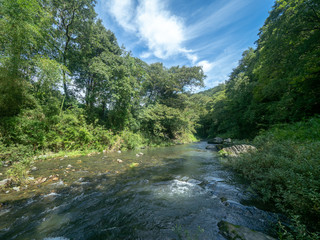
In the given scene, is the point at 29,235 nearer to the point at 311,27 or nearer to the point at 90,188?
the point at 90,188

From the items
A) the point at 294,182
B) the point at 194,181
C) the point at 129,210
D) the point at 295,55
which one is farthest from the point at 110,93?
the point at 295,55

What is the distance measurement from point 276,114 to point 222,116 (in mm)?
12241

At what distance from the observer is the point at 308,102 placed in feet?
23.6

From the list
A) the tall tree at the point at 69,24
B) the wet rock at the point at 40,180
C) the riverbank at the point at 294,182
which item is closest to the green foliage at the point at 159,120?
the tall tree at the point at 69,24

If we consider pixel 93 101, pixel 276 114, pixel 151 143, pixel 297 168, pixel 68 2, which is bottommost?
pixel 151 143

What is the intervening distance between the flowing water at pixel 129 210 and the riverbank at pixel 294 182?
0.43 m

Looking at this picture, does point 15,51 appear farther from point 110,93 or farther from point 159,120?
point 159,120

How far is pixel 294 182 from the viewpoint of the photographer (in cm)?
229

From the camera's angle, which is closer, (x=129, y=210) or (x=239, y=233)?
(x=239, y=233)

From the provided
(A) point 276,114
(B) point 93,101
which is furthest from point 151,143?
(A) point 276,114

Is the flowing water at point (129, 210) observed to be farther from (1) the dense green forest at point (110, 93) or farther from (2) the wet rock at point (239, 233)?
(1) the dense green forest at point (110, 93)

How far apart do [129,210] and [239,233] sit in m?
2.07

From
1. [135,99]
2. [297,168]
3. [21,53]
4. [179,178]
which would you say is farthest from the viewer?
[135,99]

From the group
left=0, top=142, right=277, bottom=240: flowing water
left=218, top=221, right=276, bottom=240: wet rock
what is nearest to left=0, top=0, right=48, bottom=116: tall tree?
left=0, top=142, right=277, bottom=240: flowing water
